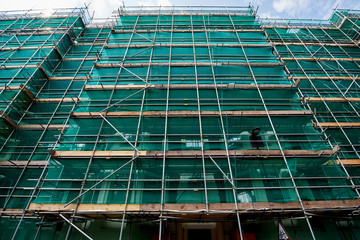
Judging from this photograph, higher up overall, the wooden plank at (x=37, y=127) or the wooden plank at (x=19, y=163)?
the wooden plank at (x=37, y=127)

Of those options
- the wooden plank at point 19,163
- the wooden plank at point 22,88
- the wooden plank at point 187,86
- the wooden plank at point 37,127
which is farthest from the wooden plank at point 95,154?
the wooden plank at point 22,88

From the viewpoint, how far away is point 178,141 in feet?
24.7

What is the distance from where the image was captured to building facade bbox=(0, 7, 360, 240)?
6.48 m

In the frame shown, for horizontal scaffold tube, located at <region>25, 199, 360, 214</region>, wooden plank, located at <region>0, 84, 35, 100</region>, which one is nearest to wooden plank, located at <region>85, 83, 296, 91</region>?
wooden plank, located at <region>0, 84, 35, 100</region>

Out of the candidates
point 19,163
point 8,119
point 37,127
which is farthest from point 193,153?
point 8,119

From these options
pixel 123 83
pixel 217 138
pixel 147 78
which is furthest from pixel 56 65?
pixel 217 138

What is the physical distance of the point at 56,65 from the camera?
13195 mm

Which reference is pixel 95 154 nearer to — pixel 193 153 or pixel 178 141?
pixel 178 141

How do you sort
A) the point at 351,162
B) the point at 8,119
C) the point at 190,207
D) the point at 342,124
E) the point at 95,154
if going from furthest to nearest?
the point at 342,124 → the point at 8,119 → the point at 351,162 → the point at 95,154 → the point at 190,207

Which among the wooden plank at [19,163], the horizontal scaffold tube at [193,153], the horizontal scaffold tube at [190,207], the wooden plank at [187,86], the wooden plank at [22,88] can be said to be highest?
the wooden plank at [22,88]

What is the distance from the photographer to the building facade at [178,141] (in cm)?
648

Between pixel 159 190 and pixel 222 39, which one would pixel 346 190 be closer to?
pixel 159 190

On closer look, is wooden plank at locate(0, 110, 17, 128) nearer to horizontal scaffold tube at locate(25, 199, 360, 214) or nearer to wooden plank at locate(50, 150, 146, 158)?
wooden plank at locate(50, 150, 146, 158)

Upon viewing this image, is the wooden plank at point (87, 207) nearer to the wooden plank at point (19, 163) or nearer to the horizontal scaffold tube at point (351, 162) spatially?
the wooden plank at point (19, 163)
